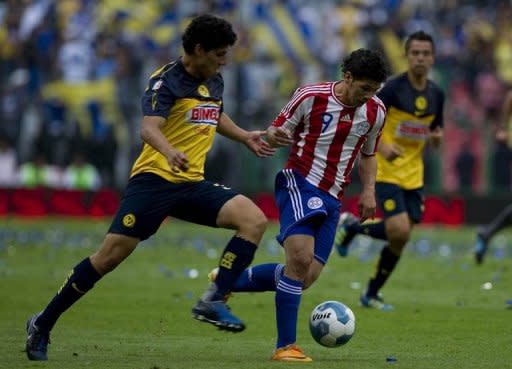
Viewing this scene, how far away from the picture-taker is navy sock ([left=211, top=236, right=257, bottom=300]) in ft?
29.1

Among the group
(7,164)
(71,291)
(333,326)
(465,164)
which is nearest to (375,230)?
(333,326)

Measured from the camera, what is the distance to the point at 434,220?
26.4m

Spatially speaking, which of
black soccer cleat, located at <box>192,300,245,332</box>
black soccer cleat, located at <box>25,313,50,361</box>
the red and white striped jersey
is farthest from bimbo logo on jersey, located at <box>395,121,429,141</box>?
black soccer cleat, located at <box>25,313,50,361</box>

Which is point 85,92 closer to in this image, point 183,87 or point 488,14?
point 488,14

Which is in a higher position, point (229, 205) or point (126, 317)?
point (229, 205)

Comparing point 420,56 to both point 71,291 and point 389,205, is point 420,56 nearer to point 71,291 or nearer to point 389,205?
point 389,205

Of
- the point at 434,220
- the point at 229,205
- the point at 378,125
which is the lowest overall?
the point at 434,220

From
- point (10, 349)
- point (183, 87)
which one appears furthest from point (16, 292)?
point (183, 87)

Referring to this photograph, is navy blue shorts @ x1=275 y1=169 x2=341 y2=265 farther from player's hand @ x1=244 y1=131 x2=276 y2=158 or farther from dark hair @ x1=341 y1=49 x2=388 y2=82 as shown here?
dark hair @ x1=341 y1=49 x2=388 y2=82

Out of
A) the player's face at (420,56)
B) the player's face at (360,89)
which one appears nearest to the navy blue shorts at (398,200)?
the player's face at (420,56)

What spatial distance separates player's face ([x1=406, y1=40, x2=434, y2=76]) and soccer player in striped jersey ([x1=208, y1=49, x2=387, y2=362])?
3.45m

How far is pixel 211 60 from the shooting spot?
880cm

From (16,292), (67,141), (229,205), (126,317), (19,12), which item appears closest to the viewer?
(229,205)

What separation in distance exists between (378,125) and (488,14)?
20090 mm
